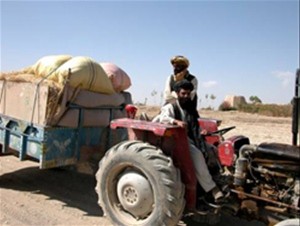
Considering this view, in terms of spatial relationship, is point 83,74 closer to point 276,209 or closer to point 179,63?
point 179,63

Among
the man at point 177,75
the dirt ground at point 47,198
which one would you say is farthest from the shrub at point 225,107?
the man at point 177,75

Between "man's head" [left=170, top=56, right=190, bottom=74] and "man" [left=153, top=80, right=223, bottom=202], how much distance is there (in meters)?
0.83

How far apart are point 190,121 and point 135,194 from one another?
1.10 m

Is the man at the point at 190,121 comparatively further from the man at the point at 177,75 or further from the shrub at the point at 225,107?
the shrub at the point at 225,107

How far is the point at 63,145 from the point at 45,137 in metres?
0.32

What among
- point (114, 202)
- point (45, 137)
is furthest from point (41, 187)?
point (114, 202)

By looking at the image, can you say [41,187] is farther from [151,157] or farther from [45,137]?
[151,157]

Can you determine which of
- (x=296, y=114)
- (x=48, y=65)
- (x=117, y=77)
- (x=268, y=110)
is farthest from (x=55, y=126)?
(x=268, y=110)

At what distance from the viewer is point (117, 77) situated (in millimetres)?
6789

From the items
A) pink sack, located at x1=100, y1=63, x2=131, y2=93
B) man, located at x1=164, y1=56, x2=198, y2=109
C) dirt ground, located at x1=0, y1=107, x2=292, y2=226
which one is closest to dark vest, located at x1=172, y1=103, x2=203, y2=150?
man, located at x1=164, y1=56, x2=198, y2=109

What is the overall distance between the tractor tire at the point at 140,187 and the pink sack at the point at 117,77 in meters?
2.38

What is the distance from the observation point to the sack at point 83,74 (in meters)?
5.75

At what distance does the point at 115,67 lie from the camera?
272 inches

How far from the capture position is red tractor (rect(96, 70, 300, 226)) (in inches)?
154
